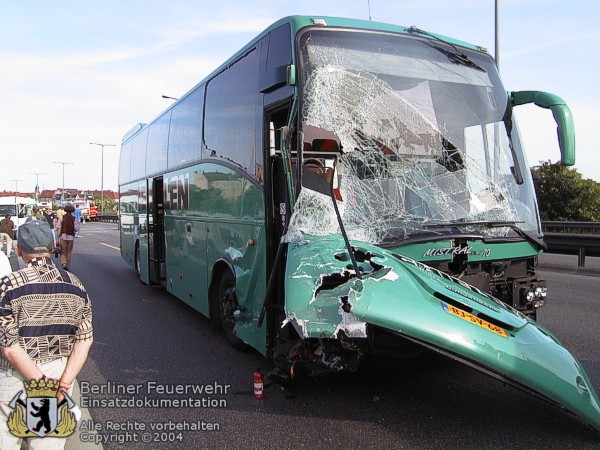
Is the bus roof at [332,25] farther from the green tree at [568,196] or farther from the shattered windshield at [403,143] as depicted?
the green tree at [568,196]

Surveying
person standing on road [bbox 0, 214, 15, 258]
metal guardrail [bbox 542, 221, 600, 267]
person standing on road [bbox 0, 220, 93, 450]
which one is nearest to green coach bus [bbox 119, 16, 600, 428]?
person standing on road [bbox 0, 220, 93, 450]

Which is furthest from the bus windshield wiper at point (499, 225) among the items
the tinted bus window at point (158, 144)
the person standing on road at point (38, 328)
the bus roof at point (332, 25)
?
the tinted bus window at point (158, 144)

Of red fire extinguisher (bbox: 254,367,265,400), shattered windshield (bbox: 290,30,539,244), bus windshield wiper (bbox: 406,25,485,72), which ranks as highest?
bus windshield wiper (bbox: 406,25,485,72)

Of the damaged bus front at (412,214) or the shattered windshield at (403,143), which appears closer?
the damaged bus front at (412,214)

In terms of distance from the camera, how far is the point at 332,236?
14.6ft

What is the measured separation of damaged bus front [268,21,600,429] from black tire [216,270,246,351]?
1.52 meters

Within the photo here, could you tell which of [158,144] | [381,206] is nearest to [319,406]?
[381,206]

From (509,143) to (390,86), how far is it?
4.55ft

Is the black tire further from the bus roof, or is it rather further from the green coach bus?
the bus roof

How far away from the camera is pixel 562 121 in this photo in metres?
5.31

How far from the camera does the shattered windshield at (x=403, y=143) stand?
15.3ft

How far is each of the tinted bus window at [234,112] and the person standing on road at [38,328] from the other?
294 cm

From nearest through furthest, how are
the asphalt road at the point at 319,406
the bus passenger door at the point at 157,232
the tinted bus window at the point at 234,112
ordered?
the asphalt road at the point at 319,406
the tinted bus window at the point at 234,112
the bus passenger door at the point at 157,232

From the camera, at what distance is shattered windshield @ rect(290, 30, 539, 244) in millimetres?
4672
